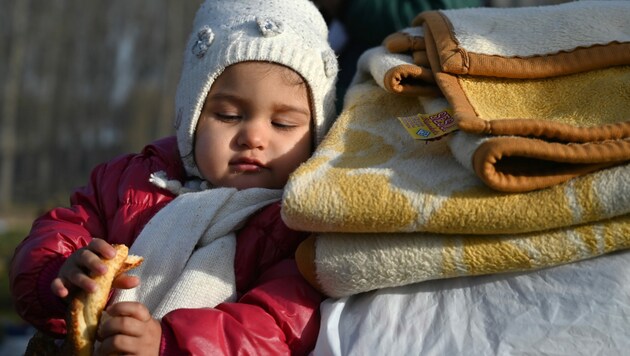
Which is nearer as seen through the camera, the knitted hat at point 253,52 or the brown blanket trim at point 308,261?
the brown blanket trim at point 308,261

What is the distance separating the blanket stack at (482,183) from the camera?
3.34ft

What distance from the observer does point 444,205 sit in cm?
103

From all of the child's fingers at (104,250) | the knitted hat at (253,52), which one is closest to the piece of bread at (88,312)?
the child's fingers at (104,250)

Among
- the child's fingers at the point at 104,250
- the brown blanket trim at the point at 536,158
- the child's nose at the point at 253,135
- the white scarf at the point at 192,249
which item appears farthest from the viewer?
the child's nose at the point at 253,135

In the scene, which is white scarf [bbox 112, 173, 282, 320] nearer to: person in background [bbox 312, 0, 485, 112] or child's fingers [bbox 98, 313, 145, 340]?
child's fingers [bbox 98, 313, 145, 340]

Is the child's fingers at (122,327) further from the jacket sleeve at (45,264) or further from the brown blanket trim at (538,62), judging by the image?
the brown blanket trim at (538,62)

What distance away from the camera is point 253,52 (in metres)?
1.44

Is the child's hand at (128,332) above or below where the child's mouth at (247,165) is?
below

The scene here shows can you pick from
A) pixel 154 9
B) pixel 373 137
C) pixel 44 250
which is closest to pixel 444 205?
pixel 373 137

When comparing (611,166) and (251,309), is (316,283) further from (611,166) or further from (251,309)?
(611,166)

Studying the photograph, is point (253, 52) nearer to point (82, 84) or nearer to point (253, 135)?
point (253, 135)

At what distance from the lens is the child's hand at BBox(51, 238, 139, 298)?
3.59 ft

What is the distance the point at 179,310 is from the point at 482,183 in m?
0.49

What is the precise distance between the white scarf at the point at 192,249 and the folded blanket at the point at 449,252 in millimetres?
222
